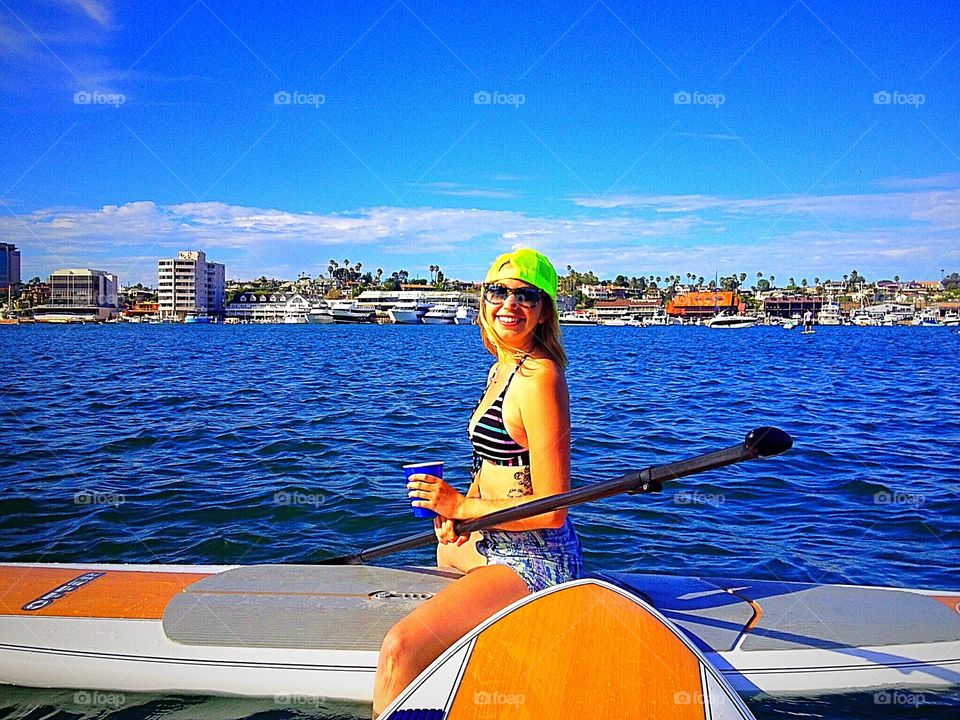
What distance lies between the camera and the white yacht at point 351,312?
124 meters

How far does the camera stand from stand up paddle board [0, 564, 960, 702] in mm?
3832

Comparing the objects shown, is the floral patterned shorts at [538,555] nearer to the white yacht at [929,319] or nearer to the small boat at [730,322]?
the small boat at [730,322]

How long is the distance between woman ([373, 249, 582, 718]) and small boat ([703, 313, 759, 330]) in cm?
13410

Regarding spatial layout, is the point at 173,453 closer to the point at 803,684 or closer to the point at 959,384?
the point at 803,684

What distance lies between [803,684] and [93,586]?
3.97 metres

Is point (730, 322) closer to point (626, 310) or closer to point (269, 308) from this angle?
point (626, 310)

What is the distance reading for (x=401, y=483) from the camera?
9758 millimetres

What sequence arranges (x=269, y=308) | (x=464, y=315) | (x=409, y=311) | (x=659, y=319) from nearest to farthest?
(x=464, y=315) → (x=409, y=311) → (x=269, y=308) → (x=659, y=319)

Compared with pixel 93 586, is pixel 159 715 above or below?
below

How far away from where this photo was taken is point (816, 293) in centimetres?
15262

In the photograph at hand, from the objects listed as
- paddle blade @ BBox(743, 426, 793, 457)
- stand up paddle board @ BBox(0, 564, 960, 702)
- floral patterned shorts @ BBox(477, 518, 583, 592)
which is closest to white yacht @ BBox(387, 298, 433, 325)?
stand up paddle board @ BBox(0, 564, 960, 702)

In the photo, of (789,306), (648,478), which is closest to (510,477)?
(648,478)

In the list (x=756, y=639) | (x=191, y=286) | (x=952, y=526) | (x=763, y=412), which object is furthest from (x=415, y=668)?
(x=191, y=286)

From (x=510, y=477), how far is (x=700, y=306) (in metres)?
148
